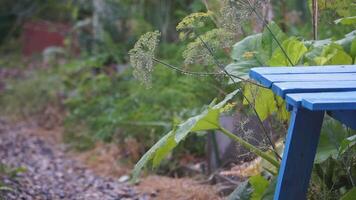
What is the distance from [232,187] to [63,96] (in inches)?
131

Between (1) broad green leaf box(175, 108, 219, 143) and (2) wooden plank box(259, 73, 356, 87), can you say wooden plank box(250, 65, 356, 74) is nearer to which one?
(2) wooden plank box(259, 73, 356, 87)

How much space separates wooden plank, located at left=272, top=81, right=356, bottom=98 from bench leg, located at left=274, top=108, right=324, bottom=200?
0.28 ft

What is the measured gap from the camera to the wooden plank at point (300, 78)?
1.85m

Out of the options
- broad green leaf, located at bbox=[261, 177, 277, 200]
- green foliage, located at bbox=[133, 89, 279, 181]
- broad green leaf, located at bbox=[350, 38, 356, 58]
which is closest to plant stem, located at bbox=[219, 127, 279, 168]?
green foliage, located at bbox=[133, 89, 279, 181]

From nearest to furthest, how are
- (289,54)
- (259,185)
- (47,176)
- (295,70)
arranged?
1. (295,70)
2. (259,185)
3. (289,54)
4. (47,176)

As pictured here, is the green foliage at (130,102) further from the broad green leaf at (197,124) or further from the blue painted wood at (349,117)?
the blue painted wood at (349,117)

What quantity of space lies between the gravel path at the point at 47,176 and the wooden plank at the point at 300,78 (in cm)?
158

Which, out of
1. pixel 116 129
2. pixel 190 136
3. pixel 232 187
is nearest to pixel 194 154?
pixel 190 136

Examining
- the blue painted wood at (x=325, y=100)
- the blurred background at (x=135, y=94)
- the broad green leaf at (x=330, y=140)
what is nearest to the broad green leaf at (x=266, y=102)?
the blurred background at (x=135, y=94)

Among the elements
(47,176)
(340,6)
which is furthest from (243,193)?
(47,176)

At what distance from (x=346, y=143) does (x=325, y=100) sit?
0.63 m

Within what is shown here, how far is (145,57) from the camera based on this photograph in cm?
217

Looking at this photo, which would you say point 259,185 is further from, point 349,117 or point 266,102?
point 349,117

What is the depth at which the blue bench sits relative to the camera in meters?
1.65
